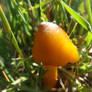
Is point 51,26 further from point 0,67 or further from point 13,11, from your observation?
point 0,67

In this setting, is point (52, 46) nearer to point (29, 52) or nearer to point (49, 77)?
point (49, 77)

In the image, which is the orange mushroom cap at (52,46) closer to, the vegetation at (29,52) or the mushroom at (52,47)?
the mushroom at (52,47)

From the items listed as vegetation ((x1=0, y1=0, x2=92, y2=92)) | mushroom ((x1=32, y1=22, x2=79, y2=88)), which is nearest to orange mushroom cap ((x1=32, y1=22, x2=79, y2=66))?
mushroom ((x1=32, y1=22, x2=79, y2=88))

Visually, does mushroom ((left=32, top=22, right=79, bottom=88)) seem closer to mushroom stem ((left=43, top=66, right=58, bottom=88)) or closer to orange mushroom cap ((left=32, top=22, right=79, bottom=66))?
orange mushroom cap ((left=32, top=22, right=79, bottom=66))

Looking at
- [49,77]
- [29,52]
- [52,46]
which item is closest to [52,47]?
[52,46]

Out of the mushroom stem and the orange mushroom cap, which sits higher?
the orange mushroom cap
